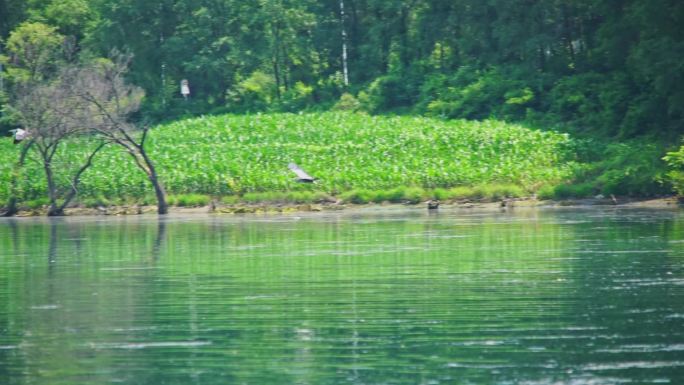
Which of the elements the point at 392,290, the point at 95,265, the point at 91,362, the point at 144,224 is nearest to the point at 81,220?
the point at 144,224

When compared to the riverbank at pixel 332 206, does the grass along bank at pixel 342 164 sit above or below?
above

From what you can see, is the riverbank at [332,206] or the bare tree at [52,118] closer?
the riverbank at [332,206]

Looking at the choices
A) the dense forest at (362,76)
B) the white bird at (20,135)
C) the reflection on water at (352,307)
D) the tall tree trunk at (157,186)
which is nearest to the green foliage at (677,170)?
the dense forest at (362,76)

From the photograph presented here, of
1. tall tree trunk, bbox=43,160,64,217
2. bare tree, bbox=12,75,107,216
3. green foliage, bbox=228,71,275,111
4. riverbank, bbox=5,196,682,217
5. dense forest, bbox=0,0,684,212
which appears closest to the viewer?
riverbank, bbox=5,196,682,217

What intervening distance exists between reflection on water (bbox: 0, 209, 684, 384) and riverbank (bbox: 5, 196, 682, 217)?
9.22 metres

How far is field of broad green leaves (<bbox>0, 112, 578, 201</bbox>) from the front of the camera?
51.3 metres

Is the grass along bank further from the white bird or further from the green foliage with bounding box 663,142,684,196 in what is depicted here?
the green foliage with bounding box 663,142,684,196

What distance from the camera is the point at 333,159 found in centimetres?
5431

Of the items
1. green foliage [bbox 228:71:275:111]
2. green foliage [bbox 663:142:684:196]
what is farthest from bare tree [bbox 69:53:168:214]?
green foliage [bbox 228:71:275:111]

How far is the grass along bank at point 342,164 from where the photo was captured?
1997 inches

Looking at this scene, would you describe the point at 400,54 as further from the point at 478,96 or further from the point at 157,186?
the point at 157,186

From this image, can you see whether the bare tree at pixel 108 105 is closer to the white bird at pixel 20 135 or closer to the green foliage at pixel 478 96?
the white bird at pixel 20 135

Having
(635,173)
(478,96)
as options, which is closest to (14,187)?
(478,96)

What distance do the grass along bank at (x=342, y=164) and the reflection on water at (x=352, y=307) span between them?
42.2 ft
